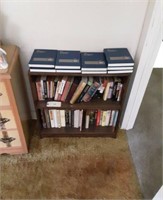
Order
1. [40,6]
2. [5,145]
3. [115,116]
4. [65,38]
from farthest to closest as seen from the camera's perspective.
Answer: [115,116], [5,145], [65,38], [40,6]

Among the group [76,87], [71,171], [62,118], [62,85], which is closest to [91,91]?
[76,87]

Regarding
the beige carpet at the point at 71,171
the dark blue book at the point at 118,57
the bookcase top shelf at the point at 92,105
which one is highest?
the dark blue book at the point at 118,57

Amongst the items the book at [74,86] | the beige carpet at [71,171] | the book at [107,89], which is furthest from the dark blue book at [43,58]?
the beige carpet at [71,171]

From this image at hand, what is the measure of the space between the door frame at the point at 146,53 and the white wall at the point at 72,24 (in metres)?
0.10

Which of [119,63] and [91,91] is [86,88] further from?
[119,63]

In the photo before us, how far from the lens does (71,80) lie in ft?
4.63

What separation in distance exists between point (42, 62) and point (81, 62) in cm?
26

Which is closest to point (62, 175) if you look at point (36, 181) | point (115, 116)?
point (36, 181)

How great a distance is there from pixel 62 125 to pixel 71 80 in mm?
473

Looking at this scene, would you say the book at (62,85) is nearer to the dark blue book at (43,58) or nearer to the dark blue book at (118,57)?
the dark blue book at (43,58)

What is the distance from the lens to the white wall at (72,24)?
123 cm

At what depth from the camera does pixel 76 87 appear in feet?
4.63

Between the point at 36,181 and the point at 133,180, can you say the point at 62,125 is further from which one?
the point at 133,180

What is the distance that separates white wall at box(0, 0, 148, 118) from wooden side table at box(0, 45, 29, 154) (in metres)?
0.14
